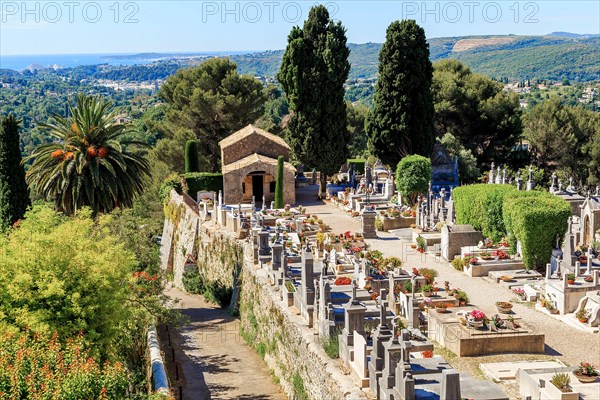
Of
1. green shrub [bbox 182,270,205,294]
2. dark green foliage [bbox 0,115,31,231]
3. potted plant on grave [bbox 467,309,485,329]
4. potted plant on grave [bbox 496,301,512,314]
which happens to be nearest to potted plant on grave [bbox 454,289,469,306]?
potted plant on grave [bbox 496,301,512,314]

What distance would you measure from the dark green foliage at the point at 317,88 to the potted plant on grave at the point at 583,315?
894 inches

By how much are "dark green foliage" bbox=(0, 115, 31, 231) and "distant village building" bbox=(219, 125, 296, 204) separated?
458 inches

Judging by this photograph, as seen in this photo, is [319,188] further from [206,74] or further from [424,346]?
[424,346]

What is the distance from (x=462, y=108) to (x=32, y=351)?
45.1m

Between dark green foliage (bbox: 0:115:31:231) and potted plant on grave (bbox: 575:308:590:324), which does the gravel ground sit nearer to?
potted plant on grave (bbox: 575:308:590:324)

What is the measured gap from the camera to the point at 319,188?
144 feet

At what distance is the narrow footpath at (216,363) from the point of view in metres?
20.0

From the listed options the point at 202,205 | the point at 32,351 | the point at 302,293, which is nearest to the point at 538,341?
the point at 302,293

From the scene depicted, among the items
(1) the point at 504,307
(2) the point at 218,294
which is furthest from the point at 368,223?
(1) the point at 504,307

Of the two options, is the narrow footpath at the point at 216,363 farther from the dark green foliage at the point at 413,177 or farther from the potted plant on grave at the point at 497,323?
the dark green foliage at the point at 413,177

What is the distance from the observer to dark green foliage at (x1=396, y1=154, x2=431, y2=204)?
37.0m

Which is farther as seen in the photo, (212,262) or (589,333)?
(212,262)

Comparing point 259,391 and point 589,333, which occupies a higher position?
point 589,333

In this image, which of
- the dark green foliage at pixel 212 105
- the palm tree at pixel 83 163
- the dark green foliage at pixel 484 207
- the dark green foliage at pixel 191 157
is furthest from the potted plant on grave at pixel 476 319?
the dark green foliage at pixel 212 105
